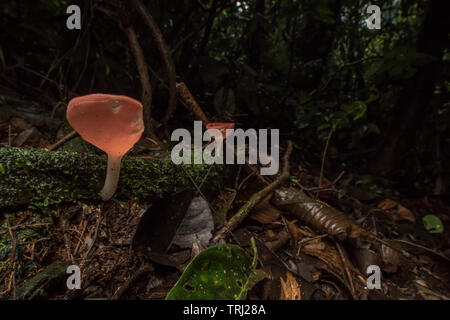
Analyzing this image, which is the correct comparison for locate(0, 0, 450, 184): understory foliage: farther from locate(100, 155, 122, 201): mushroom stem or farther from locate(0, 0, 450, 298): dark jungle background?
locate(100, 155, 122, 201): mushroom stem

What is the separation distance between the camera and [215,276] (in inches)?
31.8

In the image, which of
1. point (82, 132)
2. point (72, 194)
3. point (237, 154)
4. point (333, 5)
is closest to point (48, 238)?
point (72, 194)

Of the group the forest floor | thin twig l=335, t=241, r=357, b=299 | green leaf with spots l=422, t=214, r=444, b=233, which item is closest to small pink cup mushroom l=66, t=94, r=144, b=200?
the forest floor

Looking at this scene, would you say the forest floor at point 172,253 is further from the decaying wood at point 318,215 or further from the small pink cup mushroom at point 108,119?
the small pink cup mushroom at point 108,119

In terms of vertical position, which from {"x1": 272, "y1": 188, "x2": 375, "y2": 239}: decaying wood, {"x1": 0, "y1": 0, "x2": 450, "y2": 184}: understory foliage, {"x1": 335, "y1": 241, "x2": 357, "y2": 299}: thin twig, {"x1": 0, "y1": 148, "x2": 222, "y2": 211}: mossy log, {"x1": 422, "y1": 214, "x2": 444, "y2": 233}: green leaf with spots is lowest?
{"x1": 422, "y1": 214, "x2": 444, "y2": 233}: green leaf with spots

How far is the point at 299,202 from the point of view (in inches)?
59.9

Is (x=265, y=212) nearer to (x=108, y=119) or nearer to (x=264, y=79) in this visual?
(x=108, y=119)

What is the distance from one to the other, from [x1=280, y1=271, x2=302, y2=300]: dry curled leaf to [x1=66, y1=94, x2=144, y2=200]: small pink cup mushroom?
892 millimetres

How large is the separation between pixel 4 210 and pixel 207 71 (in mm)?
2098

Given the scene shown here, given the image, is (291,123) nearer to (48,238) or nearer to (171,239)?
(171,239)

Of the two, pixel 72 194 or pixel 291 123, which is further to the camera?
pixel 291 123

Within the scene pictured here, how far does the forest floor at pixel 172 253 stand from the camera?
0.89m

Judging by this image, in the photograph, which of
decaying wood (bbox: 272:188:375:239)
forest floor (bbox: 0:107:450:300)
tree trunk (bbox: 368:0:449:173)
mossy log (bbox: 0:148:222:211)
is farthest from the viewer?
tree trunk (bbox: 368:0:449:173)

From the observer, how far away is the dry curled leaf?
92cm
